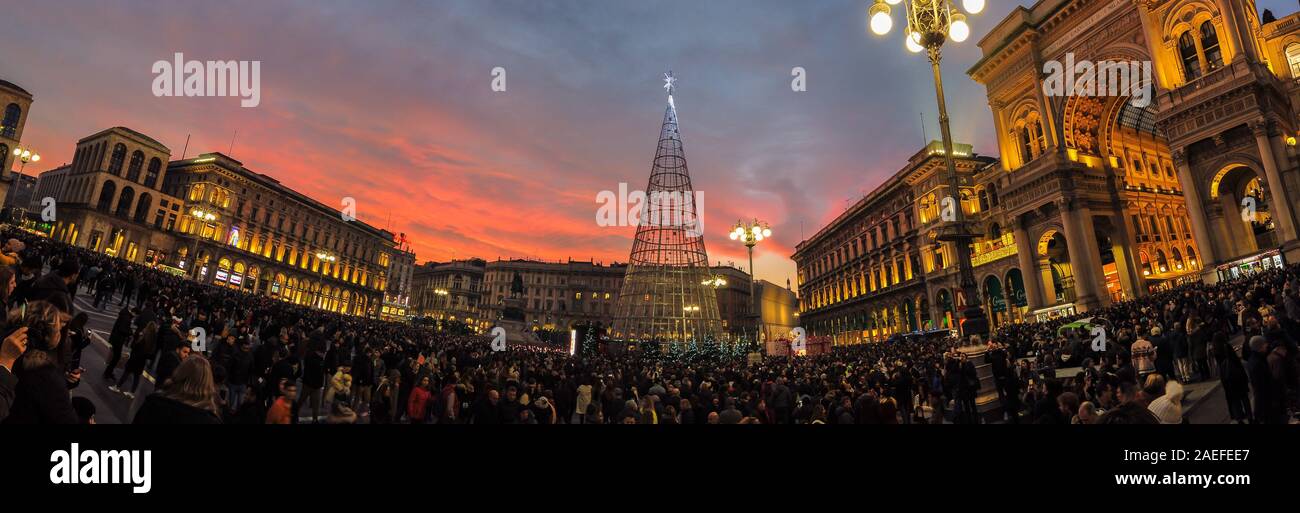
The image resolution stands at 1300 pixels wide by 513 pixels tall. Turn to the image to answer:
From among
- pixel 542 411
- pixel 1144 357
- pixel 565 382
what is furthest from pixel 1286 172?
pixel 542 411

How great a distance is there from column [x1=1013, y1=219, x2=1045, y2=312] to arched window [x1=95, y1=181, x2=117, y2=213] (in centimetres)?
7913

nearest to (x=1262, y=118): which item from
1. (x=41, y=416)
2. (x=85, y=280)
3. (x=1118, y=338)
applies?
(x=1118, y=338)

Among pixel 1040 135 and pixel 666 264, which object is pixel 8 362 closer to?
pixel 666 264

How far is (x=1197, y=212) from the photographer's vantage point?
77.5 ft

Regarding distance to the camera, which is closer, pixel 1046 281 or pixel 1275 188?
pixel 1275 188

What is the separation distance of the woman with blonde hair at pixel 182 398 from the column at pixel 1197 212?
34.0 meters

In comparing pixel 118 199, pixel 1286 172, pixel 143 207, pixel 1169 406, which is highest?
pixel 118 199

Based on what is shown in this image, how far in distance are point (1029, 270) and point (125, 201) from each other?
264ft

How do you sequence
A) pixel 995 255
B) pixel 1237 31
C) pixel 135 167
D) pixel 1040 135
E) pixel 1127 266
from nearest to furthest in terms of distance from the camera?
pixel 1237 31 → pixel 1127 266 → pixel 1040 135 → pixel 995 255 → pixel 135 167

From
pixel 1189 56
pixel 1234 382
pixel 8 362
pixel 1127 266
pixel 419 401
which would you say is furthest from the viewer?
pixel 1127 266

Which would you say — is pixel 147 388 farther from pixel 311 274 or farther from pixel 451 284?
pixel 451 284

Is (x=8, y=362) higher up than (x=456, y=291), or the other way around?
(x=456, y=291)

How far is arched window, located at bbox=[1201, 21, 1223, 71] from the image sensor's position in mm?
23391
